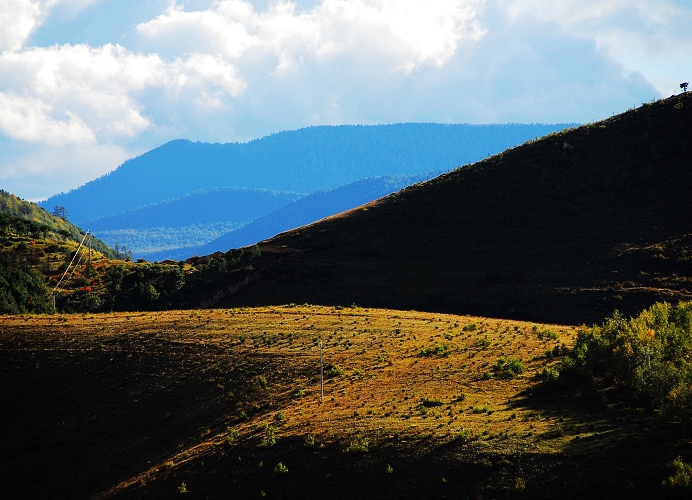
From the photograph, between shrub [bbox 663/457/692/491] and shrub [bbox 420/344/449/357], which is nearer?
shrub [bbox 663/457/692/491]

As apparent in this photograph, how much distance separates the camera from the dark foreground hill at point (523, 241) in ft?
290

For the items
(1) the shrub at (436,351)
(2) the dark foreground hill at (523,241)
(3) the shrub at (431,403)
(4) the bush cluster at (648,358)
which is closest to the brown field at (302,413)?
(3) the shrub at (431,403)

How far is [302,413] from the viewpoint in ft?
153

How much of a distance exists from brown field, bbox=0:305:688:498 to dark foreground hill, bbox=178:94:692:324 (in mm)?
21348

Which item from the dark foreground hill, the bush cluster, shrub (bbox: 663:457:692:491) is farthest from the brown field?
the dark foreground hill

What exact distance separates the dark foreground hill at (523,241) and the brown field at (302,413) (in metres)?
21.3

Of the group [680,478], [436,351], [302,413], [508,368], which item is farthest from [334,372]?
[680,478]

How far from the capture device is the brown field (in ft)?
118

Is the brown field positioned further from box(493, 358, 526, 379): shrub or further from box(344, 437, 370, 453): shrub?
box(493, 358, 526, 379): shrub

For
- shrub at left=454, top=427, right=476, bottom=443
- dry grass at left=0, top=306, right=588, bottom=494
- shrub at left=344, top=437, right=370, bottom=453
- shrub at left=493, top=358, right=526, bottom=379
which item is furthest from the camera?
shrub at left=493, top=358, right=526, bottom=379

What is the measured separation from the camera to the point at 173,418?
50781mm

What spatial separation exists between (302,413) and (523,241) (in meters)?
65.4

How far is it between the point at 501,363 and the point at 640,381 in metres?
13.5

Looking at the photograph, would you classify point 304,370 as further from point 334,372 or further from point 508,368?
point 508,368
